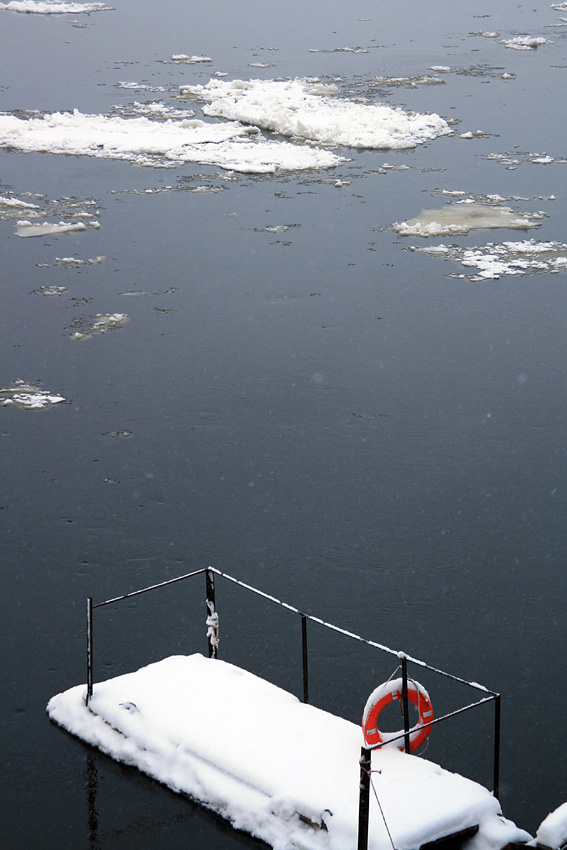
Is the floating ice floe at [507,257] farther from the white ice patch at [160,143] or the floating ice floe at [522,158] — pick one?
the white ice patch at [160,143]

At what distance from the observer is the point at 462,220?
63.3 ft

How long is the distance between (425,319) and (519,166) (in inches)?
347

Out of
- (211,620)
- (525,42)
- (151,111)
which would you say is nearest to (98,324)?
(211,620)

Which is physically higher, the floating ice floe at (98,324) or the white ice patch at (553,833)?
the floating ice floe at (98,324)

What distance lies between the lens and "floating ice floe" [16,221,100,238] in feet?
62.4

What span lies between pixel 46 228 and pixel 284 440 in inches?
356

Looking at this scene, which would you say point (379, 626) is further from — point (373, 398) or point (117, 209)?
point (117, 209)

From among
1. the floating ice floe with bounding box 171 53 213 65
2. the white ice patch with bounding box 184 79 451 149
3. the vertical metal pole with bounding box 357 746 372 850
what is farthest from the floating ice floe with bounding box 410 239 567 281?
the floating ice floe with bounding box 171 53 213 65

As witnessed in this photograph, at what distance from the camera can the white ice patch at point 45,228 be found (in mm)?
19031

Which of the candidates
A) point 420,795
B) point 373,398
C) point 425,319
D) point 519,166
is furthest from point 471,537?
point 519,166

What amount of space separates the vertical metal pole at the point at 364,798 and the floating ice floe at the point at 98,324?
1049 centimetres

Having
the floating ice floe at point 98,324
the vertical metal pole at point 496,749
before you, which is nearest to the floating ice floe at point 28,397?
the floating ice floe at point 98,324

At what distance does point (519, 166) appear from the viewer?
75.0ft

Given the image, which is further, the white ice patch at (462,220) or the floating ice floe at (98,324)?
the white ice patch at (462,220)
